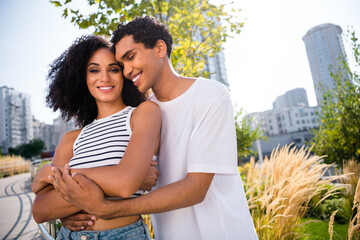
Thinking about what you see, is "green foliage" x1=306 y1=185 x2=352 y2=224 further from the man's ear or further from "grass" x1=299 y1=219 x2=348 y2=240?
the man's ear

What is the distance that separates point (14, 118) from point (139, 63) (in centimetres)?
10323

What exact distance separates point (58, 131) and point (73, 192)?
313 ft

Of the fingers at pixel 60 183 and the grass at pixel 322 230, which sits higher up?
the fingers at pixel 60 183

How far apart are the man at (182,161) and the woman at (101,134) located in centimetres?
9

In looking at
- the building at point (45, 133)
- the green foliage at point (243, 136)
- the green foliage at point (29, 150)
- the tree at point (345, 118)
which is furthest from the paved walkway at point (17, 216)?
the building at point (45, 133)

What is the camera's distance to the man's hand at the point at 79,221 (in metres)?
1.23

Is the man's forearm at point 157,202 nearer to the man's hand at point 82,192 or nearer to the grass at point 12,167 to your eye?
the man's hand at point 82,192

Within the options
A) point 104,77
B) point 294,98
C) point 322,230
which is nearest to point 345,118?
point 322,230

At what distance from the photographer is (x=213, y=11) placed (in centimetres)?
379

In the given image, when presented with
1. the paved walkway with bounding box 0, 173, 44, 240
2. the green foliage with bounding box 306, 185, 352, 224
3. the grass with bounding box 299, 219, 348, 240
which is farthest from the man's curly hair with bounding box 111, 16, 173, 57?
the paved walkway with bounding box 0, 173, 44, 240

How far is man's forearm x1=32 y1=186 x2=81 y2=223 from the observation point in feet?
3.92

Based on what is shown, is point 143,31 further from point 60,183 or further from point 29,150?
point 29,150

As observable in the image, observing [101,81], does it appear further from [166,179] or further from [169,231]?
[169,231]

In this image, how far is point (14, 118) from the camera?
83.8 m
